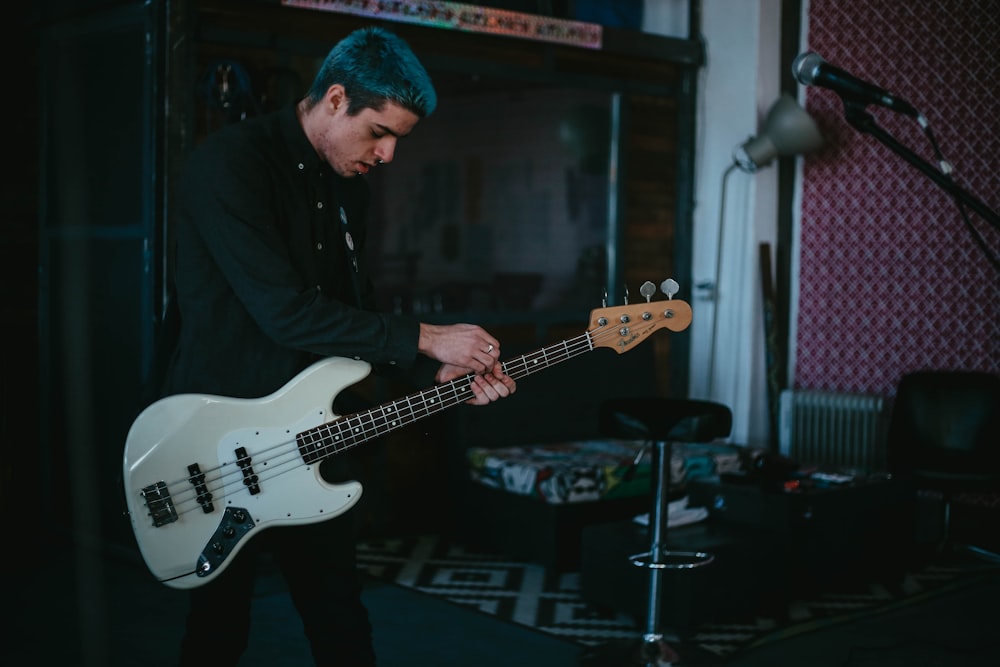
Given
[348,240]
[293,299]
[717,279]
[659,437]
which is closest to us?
[293,299]

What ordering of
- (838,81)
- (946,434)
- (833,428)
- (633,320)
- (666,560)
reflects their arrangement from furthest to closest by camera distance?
(833,428) → (946,434) → (666,560) → (838,81) → (633,320)

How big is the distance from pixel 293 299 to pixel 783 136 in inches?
150

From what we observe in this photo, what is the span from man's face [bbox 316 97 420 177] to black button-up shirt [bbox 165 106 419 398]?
5 cm

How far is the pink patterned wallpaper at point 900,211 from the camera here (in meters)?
5.05

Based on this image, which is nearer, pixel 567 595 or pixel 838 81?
pixel 838 81

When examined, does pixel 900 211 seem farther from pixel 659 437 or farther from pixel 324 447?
pixel 324 447

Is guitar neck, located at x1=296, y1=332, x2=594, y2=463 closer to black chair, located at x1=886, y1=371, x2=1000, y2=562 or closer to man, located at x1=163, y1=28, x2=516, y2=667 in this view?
man, located at x1=163, y1=28, x2=516, y2=667

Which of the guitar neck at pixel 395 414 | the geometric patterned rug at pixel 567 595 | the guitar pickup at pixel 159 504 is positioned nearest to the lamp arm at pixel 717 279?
the geometric patterned rug at pixel 567 595

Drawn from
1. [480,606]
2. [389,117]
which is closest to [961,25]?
[480,606]

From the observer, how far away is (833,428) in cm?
543

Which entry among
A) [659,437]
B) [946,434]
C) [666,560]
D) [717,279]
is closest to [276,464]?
[659,437]

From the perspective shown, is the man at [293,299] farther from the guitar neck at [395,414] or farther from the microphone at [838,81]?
the microphone at [838,81]

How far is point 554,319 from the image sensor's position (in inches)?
214

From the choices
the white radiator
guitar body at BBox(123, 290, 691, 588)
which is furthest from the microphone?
the white radiator
